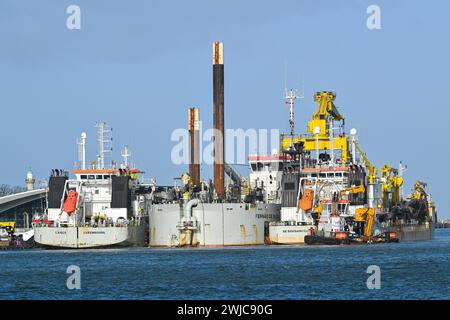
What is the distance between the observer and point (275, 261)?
9625 cm

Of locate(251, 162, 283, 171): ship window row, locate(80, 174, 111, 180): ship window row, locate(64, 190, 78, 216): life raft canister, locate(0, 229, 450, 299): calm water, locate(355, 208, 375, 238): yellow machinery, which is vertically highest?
locate(251, 162, 283, 171): ship window row

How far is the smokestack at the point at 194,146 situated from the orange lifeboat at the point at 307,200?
14.9m

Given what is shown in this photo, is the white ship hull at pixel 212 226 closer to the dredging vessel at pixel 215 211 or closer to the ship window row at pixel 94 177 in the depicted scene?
the dredging vessel at pixel 215 211

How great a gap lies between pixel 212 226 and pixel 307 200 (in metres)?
12.5

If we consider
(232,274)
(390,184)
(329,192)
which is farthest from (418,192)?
(232,274)

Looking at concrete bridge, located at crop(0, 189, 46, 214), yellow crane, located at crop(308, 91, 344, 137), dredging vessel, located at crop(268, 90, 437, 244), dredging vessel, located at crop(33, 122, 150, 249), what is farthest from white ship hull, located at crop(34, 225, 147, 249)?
concrete bridge, located at crop(0, 189, 46, 214)

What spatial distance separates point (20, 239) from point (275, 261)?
6079 cm

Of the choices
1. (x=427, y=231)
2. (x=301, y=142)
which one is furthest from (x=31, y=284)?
(x=427, y=231)

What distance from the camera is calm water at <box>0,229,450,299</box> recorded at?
217ft

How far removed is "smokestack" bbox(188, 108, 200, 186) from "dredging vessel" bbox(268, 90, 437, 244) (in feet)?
36.7

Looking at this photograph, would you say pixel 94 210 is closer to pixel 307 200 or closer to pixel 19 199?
pixel 307 200

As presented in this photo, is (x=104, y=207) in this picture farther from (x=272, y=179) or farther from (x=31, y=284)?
(x=31, y=284)

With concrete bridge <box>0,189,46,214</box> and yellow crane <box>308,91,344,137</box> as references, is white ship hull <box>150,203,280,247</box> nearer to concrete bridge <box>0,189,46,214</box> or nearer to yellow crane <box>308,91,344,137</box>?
yellow crane <box>308,91,344,137</box>

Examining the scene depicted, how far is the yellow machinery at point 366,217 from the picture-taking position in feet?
428
